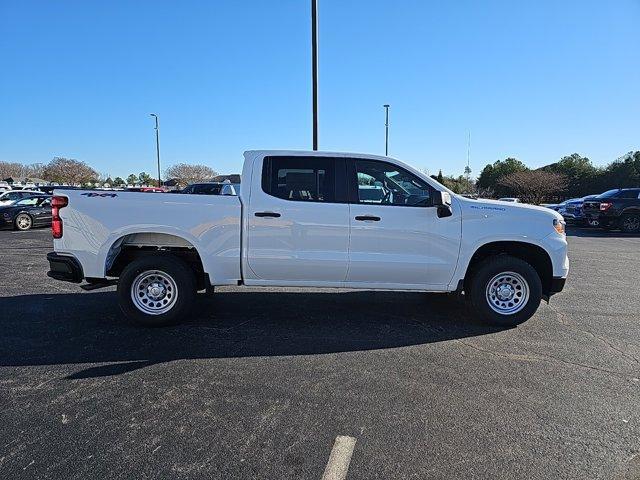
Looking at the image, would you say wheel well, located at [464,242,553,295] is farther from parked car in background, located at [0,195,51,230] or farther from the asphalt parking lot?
parked car in background, located at [0,195,51,230]

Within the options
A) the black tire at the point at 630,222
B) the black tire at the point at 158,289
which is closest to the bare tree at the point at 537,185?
the black tire at the point at 630,222

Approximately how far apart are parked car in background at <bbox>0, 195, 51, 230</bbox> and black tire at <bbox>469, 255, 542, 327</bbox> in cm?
1787

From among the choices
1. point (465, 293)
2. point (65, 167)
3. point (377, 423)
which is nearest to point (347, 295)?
point (465, 293)

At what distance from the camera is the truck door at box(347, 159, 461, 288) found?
509 centimetres

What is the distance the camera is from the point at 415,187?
17.1 feet

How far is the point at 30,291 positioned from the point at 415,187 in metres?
6.07

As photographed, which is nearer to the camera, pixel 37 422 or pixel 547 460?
pixel 547 460

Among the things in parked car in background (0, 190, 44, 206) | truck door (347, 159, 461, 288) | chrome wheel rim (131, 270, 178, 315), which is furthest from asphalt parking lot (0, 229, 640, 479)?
parked car in background (0, 190, 44, 206)

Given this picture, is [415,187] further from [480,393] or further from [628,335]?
[628,335]

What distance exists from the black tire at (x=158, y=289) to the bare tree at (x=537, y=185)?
41.8 m

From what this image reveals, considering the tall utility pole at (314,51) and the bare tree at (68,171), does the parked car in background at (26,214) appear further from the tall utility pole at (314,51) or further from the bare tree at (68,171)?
the bare tree at (68,171)

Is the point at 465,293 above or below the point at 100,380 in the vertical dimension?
above

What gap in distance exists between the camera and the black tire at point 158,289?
509cm

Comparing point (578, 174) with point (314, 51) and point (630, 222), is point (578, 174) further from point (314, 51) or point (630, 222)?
point (314, 51)
